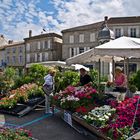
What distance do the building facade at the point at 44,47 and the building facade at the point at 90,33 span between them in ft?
12.1

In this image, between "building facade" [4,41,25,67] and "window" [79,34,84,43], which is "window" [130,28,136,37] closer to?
"window" [79,34,84,43]

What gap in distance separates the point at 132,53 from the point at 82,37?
40.6m

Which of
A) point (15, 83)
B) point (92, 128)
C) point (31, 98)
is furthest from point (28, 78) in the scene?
point (92, 128)

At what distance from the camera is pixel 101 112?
21.2 feet

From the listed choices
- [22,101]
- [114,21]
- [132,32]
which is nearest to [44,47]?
[114,21]

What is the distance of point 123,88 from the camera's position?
8.34 meters

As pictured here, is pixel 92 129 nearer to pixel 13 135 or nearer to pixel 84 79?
pixel 13 135

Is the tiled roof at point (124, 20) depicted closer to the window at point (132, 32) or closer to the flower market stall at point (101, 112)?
the window at point (132, 32)

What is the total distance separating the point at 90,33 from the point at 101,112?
39460mm

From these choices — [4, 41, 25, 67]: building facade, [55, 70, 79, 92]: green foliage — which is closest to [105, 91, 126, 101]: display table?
[55, 70, 79, 92]: green foliage

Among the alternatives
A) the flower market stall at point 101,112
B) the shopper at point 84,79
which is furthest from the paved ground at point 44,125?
the shopper at point 84,79

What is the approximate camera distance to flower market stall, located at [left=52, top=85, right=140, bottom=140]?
5344 millimetres

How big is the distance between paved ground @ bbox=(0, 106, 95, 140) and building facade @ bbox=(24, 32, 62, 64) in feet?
139

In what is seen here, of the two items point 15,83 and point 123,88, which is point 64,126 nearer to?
point 123,88
